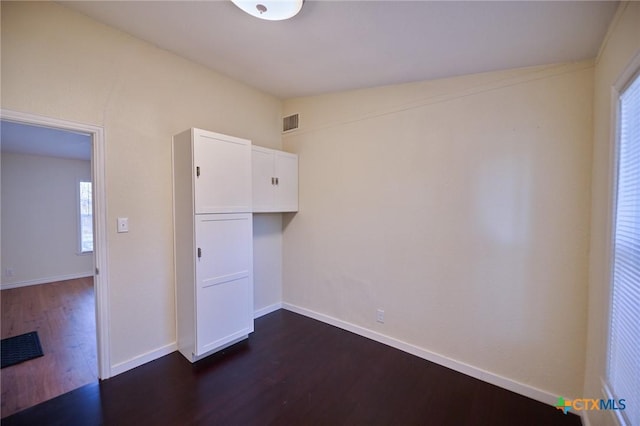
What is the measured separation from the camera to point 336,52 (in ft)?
6.87

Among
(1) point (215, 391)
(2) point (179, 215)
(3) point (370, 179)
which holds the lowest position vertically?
(1) point (215, 391)

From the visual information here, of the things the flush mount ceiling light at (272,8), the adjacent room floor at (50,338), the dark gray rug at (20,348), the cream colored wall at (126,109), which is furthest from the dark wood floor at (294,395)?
the flush mount ceiling light at (272,8)

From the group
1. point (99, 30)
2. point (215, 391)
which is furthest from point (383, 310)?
point (99, 30)

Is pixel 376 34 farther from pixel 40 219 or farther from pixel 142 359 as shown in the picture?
pixel 40 219

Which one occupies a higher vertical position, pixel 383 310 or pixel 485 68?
pixel 485 68

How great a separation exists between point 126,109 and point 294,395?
2.64 meters

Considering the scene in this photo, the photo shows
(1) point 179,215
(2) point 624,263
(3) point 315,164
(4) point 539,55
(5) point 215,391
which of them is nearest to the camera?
(2) point 624,263

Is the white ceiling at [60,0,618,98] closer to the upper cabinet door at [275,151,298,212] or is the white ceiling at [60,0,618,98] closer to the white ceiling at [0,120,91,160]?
the upper cabinet door at [275,151,298,212]

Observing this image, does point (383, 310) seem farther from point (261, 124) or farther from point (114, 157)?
point (114, 157)

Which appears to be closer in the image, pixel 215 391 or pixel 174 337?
pixel 215 391

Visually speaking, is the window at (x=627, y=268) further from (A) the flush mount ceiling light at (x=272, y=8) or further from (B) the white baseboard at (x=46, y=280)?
(B) the white baseboard at (x=46, y=280)

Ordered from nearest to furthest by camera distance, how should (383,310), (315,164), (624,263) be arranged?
(624,263), (383,310), (315,164)

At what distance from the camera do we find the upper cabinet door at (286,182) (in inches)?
125

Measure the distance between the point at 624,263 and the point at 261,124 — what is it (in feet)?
10.6
